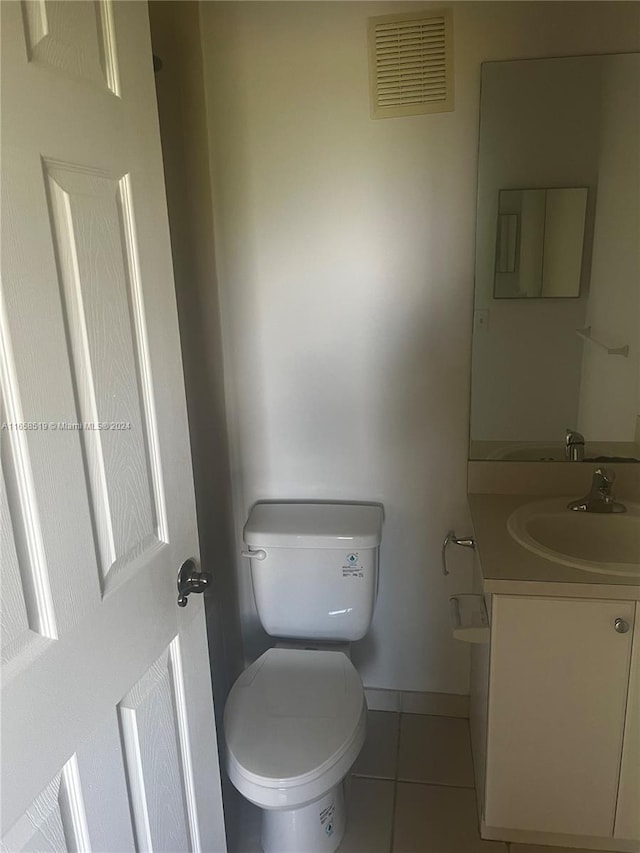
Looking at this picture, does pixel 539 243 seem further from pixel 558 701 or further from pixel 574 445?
pixel 558 701

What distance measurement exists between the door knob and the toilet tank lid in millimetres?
616

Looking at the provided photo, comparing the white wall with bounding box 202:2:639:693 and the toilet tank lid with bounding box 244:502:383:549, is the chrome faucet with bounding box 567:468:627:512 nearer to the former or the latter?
the white wall with bounding box 202:2:639:693

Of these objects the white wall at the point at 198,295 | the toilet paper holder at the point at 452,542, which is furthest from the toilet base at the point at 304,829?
the toilet paper holder at the point at 452,542

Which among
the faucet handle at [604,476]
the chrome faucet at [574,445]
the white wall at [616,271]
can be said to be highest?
the white wall at [616,271]

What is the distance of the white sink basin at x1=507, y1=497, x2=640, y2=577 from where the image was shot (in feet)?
5.34

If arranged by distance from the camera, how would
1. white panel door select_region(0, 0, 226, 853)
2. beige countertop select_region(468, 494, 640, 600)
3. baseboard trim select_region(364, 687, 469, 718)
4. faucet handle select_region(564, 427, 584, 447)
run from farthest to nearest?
baseboard trim select_region(364, 687, 469, 718) < faucet handle select_region(564, 427, 584, 447) < beige countertop select_region(468, 494, 640, 600) < white panel door select_region(0, 0, 226, 853)

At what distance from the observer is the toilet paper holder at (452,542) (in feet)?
5.81

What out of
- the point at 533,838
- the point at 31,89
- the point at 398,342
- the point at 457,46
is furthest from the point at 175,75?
the point at 533,838

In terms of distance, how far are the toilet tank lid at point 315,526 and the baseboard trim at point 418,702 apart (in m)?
0.65

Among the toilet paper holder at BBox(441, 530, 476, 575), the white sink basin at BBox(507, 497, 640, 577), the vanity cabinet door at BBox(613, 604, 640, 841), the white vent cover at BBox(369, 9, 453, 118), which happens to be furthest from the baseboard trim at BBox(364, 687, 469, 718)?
the white vent cover at BBox(369, 9, 453, 118)

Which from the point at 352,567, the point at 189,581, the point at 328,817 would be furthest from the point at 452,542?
the point at 189,581

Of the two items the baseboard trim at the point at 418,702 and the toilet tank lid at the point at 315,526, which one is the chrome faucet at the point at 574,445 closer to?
the toilet tank lid at the point at 315,526

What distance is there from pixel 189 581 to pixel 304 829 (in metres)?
0.87

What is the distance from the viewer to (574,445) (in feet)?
5.79
